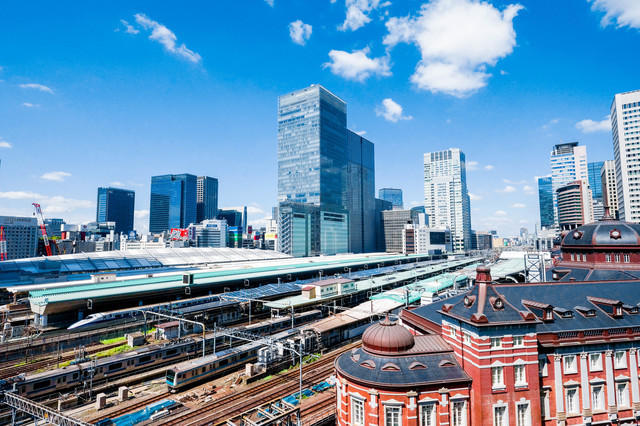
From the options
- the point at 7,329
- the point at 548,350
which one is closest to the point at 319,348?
the point at 548,350

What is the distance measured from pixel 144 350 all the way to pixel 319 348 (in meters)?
28.1

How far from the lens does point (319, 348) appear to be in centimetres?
5816

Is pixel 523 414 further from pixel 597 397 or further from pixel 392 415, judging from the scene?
pixel 392 415

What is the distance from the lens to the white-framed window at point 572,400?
117ft

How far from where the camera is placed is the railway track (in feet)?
125

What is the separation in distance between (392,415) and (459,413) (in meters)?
6.87

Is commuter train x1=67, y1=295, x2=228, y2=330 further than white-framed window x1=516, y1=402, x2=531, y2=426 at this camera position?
Yes

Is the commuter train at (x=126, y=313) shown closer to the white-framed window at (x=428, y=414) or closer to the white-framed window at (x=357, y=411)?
the white-framed window at (x=357, y=411)

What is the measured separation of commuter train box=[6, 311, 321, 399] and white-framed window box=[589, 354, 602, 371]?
41.0 meters

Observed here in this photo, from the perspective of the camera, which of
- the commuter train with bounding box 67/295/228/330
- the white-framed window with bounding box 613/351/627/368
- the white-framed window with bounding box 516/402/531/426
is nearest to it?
the white-framed window with bounding box 516/402/531/426

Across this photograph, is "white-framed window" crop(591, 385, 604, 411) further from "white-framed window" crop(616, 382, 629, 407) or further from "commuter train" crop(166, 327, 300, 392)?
"commuter train" crop(166, 327, 300, 392)

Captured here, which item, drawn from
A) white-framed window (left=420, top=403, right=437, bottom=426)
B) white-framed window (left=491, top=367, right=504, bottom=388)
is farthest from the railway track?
white-framed window (left=491, top=367, right=504, bottom=388)

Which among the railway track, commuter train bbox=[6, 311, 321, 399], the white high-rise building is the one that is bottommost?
the railway track

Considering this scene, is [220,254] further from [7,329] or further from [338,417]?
[338,417]
